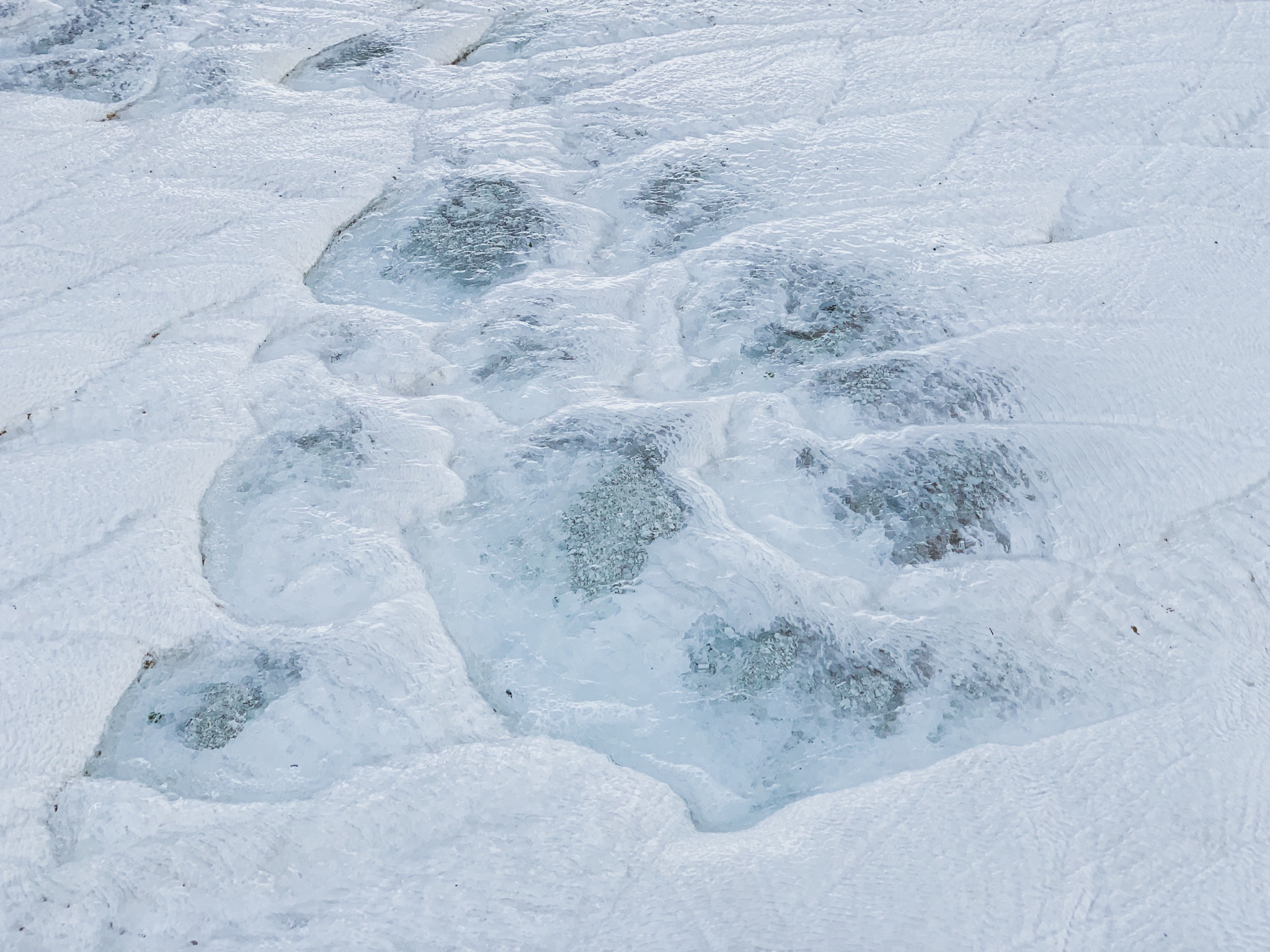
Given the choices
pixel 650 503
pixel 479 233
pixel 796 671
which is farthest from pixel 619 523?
pixel 479 233

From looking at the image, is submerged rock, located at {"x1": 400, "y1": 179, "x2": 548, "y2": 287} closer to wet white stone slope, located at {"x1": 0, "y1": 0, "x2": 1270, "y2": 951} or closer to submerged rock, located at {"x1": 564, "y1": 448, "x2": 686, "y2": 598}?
wet white stone slope, located at {"x1": 0, "y1": 0, "x2": 1270, "y2": 951}

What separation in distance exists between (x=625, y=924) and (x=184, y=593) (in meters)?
1.03

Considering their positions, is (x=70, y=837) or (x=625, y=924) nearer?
(x=625, y=924)

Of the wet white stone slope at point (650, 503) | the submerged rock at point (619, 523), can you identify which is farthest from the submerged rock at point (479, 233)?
the submerged rock at point (619, 523)

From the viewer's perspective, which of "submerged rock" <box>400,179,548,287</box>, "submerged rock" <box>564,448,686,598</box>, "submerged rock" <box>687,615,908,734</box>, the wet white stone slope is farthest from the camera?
"submerged rock" <box>400,179,548,287</box>

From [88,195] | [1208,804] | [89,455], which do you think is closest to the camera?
[1208,804]

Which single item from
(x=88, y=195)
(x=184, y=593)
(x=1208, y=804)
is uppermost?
(x=88, y=195)

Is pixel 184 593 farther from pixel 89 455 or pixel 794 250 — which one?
pixel 794 250

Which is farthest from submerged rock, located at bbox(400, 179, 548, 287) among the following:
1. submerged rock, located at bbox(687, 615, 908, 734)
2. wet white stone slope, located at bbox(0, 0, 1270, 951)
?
submerged rock, located at bbox(687, 615, 908, 734)

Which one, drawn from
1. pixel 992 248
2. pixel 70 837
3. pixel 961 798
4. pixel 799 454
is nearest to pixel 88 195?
Answer: pixel 70 837

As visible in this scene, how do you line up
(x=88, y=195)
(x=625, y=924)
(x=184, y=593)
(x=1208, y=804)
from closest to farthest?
1. (x=625, y=924)
2. (x=1208, y=804)
3. (x=184, y=593)
4. (x=88, y=195)

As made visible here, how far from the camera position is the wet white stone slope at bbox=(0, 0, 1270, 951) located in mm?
1500

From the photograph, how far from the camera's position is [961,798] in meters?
1.56

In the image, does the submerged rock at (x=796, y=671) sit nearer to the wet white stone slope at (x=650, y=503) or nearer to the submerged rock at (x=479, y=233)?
the wet white stone slope at (x=650, y=503)
